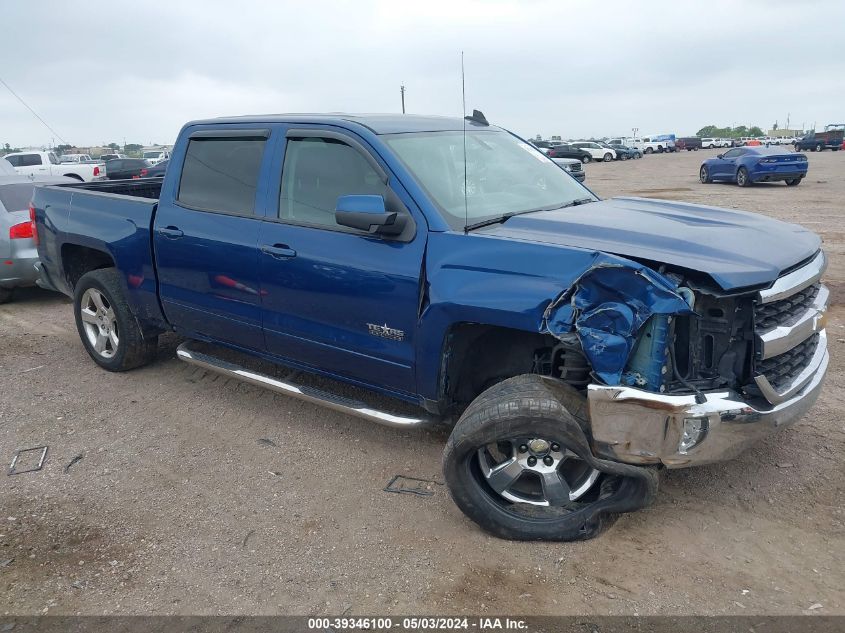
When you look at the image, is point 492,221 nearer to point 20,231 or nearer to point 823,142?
point 20,231

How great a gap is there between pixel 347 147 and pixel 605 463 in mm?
Result: 2192

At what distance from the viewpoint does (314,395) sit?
4.07m

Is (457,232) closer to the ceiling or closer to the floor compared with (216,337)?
closer to the ceiling

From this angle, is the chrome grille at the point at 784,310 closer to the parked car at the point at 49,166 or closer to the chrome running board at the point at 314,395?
the chrome running board at the point at 314,395

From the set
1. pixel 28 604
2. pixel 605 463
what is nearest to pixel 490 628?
pixel 605 463

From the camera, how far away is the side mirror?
11.3 feet

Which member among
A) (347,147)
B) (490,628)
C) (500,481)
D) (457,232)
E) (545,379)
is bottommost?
(490,628)

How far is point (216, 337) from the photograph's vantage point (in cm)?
474

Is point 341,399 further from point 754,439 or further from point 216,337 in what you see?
point 754,439

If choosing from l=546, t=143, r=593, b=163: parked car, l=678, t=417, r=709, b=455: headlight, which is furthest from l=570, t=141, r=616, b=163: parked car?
l=678, t=417, r=709, b=455: headlight

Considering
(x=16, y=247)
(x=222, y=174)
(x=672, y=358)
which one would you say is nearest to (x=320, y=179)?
(x=222, y=174)

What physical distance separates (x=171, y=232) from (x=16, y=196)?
4799 millimetres

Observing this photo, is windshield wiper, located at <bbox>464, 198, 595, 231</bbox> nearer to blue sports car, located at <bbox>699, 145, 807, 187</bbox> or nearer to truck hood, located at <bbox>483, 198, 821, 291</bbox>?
truck hood, located at <bbox>483, 198, 821, 291</bbox>

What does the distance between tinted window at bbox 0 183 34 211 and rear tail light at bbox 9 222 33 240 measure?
354 millimetres
